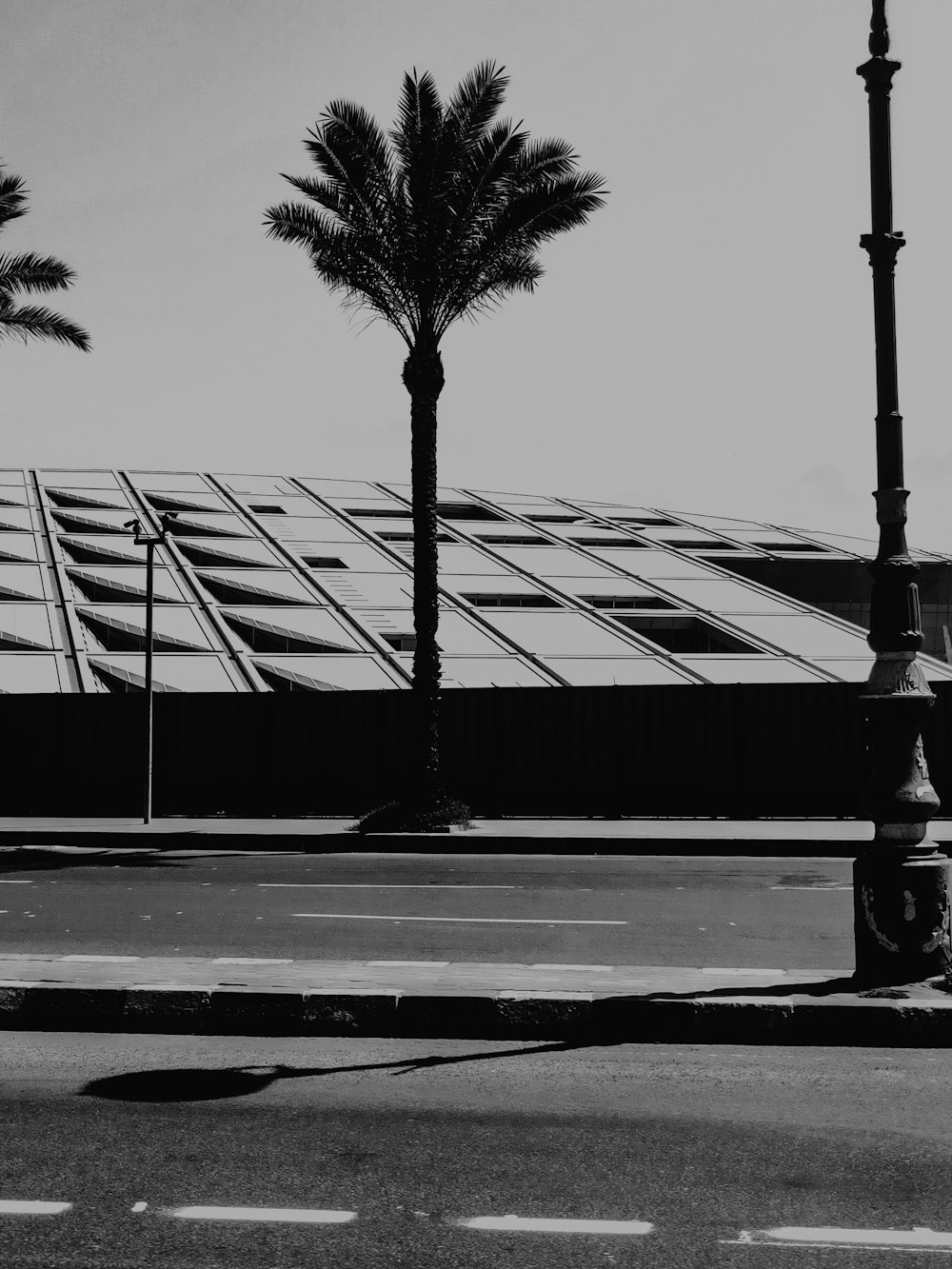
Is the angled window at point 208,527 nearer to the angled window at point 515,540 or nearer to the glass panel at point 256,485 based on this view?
the glass panel at point 256,485

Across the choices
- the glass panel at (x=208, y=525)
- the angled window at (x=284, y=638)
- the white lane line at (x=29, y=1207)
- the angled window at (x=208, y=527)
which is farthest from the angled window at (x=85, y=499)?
the white lane line at (x=29, y=1207)

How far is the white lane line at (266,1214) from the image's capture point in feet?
14.3

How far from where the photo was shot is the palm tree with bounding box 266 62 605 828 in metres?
21.3

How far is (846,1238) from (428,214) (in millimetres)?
19184

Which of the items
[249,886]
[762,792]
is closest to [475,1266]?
[249,886]

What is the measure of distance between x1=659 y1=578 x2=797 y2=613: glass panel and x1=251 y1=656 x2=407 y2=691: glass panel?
11.4 metres

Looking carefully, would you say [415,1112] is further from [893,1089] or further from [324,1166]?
[893,1089]

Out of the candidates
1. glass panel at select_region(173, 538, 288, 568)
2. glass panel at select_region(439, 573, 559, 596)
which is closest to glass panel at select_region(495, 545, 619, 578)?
glass panel at select_region(439, 573, 559, 596)

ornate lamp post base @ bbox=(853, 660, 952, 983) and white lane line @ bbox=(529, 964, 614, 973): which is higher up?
ornate lamp post base @ bbox=(853, 660, 952, 983)

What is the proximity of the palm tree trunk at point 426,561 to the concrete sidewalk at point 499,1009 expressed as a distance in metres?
12.6

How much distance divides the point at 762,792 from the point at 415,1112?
1741cm

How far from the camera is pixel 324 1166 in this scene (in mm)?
4906

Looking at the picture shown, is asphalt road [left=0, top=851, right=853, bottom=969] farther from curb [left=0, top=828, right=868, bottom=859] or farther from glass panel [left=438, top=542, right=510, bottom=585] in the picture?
glass panel [left=438, top=542, right=510, bottom=585]

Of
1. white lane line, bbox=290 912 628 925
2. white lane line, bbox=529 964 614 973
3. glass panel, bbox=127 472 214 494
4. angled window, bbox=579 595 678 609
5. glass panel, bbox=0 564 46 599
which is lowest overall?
white lane line, bbox=290 912 628 925
